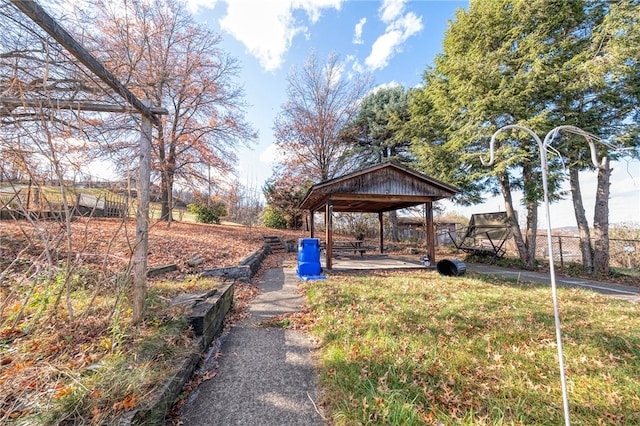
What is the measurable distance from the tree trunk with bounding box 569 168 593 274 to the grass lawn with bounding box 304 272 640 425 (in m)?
5.81

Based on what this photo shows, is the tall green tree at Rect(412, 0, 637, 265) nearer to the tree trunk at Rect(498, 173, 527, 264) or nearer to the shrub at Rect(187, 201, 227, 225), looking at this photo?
the tree trunk at Rect(498, 173, 527, 264)

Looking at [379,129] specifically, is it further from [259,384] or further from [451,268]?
[259,384]

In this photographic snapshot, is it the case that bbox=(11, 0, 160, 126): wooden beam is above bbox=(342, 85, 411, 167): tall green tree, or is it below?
below

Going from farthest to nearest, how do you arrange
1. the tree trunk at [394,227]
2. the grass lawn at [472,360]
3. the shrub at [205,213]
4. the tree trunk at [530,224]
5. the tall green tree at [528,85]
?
1. the shrub at [205,213]
2. the tree trunk at [394,227]
3. the tree trunk at [530,224]
4. the tall green tree at [528,85]
5. the grass lawn at [472,360]

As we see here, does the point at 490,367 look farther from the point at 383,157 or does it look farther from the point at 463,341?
the point at 383,157

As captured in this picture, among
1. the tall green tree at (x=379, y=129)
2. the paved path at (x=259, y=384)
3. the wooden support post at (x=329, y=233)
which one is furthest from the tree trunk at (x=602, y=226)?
the paved path at (x=259, y=384)

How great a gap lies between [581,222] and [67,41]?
1505 centimetres

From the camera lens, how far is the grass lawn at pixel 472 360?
218 centimetres

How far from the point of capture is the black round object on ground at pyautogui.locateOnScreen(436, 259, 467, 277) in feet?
25.5

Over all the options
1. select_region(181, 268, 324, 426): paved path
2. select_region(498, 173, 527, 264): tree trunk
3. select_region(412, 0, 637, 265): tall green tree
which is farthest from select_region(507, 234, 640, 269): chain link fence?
select_region(181, 268, 324, 426): paved path

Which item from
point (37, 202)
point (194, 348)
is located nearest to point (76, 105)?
point (37, 202)

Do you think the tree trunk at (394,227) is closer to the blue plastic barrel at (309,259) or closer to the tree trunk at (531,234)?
the tree trunk at (531,234)

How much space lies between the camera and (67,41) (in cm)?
219

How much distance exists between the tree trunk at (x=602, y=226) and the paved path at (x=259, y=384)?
1205 cm
